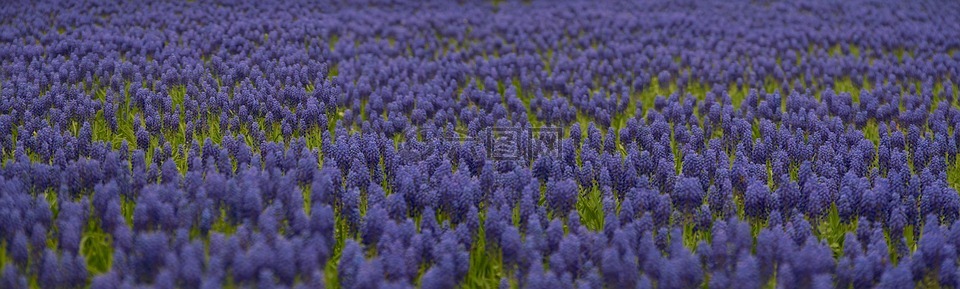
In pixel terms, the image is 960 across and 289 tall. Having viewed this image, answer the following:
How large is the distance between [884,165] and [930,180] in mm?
726

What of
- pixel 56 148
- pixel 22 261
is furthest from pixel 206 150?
pixel 22 261

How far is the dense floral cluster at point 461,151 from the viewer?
4.83 metres

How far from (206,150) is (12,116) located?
245cm

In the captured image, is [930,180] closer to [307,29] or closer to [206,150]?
[206,150]

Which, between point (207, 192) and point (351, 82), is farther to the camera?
point (351, 82)

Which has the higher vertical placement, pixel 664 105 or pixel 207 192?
pixel 207 192

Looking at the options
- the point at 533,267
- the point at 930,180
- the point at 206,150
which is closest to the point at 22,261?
the point at 206,150

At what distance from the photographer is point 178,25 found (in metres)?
11.8

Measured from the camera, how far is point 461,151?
697 cm

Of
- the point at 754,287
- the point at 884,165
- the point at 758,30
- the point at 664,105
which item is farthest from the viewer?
the point at 758,30

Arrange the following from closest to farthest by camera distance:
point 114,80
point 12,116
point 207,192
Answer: point 207,192, point 12,116, point 114,80

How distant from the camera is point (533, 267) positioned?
470 centimetres

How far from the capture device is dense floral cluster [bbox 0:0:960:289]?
4828mm

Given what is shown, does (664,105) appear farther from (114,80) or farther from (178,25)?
(178,25)
